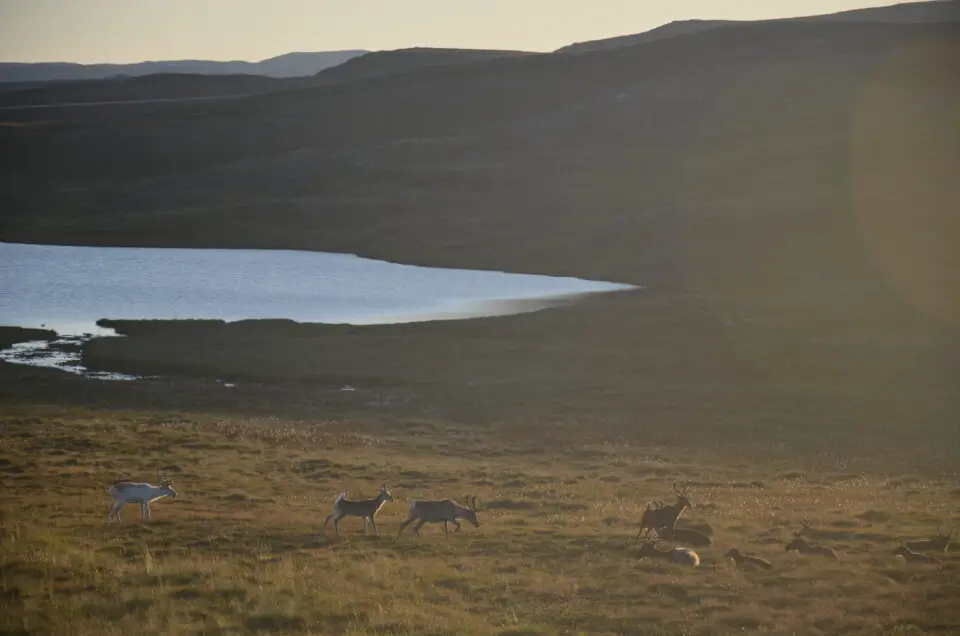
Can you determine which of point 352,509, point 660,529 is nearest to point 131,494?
point 352,509

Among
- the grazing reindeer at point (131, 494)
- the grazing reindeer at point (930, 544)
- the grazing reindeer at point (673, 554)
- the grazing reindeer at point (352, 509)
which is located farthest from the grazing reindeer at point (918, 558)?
the grazing reindeer at point (131, 494)

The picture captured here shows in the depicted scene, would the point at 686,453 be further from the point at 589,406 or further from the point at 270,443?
the point at 270,443

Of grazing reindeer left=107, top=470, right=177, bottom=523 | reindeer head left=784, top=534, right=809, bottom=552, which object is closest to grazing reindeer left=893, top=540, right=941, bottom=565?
reindeer head left=784, top=534, right=809, bottom=552

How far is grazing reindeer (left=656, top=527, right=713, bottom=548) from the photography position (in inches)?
877

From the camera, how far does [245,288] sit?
9350cm

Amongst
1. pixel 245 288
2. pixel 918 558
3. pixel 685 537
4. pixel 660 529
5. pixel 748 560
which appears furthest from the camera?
pixel 245 288

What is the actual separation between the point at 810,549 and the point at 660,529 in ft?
9.82

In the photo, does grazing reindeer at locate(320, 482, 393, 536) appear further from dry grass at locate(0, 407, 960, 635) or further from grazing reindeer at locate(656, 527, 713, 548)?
grazing reindeer at locate(656, 527, 713, 548)

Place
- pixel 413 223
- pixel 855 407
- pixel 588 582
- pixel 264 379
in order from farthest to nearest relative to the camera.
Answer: pixel 413 223 < pixel 264 379 < pixel 855 407 < pixel 588 582

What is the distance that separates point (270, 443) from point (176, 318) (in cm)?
3682

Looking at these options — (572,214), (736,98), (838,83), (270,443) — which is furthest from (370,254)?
(838,83)

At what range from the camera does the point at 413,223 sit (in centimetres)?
13625

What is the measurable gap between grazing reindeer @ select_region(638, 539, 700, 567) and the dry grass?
27 centimetres

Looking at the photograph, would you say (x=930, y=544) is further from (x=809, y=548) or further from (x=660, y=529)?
(x=660, y=529)
